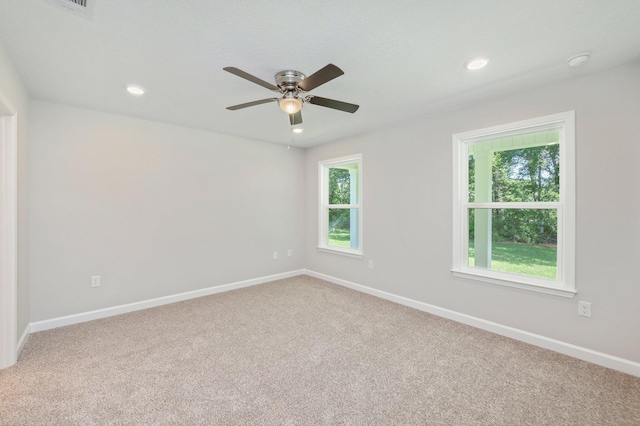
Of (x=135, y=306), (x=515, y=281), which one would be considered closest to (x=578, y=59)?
(x=515, y=281)

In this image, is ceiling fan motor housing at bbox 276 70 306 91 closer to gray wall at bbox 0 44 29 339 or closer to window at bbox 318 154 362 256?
gray wall at bbox 0 44 29 339

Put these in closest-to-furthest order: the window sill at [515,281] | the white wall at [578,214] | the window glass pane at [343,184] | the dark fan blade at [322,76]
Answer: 1. the dark fan blade at [322,76]
2. the white wall at [578,214]
3. the window sill at [515,281]
4. the window glass pane at [343,184]

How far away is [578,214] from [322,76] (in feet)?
8.01

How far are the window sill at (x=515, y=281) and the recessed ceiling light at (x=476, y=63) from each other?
6.55 ft

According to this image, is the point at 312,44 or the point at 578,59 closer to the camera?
the point at 312,44

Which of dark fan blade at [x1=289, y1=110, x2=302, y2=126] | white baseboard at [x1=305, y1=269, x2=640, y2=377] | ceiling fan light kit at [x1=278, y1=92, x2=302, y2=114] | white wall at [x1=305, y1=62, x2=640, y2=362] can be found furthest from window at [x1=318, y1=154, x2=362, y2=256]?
ceiling fan light kit at [x1=278, y1=92, x2=302, y2=114]

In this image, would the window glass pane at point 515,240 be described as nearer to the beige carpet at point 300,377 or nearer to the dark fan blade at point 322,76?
the beige carpet at point 300,377

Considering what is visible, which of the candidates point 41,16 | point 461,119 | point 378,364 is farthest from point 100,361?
point 461,119

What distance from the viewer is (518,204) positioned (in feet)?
9.08

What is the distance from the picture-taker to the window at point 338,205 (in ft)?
15.4

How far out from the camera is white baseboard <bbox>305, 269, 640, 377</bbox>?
2148 millimetres

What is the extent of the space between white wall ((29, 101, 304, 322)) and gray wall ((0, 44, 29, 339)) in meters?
0.16

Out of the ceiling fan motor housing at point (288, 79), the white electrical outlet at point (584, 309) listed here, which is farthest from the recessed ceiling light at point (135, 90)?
the white electrical outlet at point (584, 309)

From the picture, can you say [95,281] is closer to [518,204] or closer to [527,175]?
[518,204]
